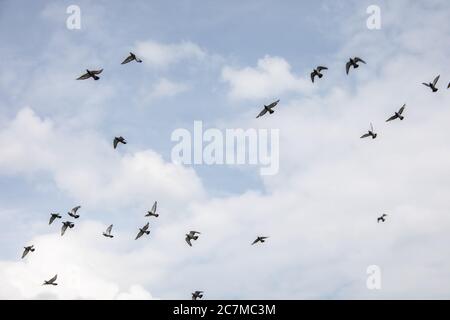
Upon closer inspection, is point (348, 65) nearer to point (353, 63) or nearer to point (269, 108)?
point (353, 63)

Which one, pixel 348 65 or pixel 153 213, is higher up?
pixel 348 65

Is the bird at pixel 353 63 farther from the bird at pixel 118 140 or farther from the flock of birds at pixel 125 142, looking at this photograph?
the bird at pixel 118 140

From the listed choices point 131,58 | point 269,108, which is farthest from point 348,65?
point 131,58

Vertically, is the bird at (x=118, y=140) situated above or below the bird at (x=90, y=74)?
below

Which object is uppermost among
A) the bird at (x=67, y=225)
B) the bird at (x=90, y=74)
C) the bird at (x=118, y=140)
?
the bird at (x=90, y=74)

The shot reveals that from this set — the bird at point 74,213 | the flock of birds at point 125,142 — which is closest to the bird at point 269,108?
the flock of birds at point 125,142

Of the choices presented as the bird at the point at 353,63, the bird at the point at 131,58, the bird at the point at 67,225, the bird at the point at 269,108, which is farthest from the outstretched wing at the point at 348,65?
the bird at the point at 67,225

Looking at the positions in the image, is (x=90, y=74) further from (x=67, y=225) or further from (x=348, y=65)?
(x=348, y=65)

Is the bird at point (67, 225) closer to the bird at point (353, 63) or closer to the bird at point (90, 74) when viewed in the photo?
the bird at point (90, 74)

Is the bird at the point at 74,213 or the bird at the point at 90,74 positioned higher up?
the bird at the point at 90,74

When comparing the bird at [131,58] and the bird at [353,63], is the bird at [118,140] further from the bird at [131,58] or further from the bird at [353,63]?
the bird at [353,63]
